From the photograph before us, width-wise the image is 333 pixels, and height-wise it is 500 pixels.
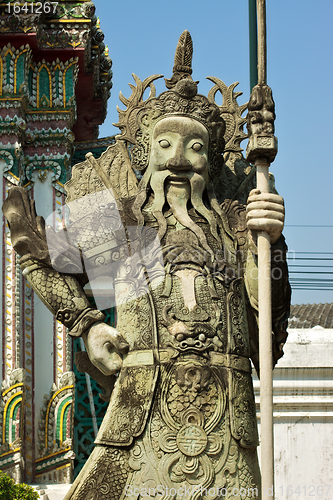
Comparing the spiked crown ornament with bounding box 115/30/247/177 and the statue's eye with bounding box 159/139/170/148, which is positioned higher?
the spiked crown ornament with bounding box 115/30/247/177

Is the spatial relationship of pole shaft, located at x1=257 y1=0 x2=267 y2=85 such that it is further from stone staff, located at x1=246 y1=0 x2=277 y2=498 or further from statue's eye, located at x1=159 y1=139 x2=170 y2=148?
statue's eye, located at x1=159 y1=139 x2=170 y2=148

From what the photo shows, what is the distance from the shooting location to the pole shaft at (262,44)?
4.08 meters

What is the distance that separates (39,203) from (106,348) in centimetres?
493

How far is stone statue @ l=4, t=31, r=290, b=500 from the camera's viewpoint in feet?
13.3

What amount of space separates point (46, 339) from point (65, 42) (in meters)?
3.86

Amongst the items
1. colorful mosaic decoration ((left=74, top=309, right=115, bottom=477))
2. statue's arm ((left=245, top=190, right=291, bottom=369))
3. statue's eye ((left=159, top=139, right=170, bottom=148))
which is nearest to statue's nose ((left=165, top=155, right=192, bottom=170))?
statue's eye ((left=159, top=139, right=170, bottom=148))

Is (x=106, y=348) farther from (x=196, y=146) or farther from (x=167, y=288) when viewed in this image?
(x=196, y=146)

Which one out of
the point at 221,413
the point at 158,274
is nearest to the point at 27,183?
the point at 158,274

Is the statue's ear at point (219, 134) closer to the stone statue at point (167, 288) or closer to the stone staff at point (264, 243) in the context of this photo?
the stone statue at point (167, 288)

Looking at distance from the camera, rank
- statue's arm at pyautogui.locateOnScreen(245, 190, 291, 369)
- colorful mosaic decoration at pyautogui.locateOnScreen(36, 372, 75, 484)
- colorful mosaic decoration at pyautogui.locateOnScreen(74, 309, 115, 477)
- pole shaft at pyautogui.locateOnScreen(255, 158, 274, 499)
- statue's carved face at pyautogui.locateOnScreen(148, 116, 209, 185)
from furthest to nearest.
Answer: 1. colorful mosaic decoration at pyautogui.locateOnScreen(74, 309, 115, 477)
2. colorful mosaic decoration at pyautogui.locateOnScreen(36, 372, 75, 484)
3. statue's carved face at pyautogui.locateOnScreen(148, 116, 209, 185)
4. statue's arm at pyautogui.locateOnScreen(245, 190, 291, 369)
5. pole shaft at pyautogui.locateOnScreen(255, 158, 274, 499)

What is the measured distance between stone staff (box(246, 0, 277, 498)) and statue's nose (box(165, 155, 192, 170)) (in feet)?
2.00

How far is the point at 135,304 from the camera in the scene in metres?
4.39

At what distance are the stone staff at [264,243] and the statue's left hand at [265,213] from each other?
1.6 inches

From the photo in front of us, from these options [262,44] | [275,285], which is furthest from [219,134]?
[275,285]
